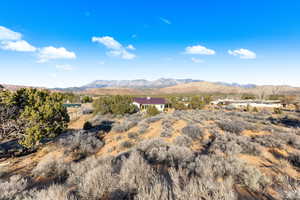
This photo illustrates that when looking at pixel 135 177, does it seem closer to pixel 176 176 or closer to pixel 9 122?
pixel 176 176

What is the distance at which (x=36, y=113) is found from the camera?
1171 centimetres

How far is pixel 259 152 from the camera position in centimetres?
736

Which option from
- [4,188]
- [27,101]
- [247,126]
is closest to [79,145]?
[27,101]

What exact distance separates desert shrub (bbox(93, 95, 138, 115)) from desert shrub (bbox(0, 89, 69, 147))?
19090 millimetres

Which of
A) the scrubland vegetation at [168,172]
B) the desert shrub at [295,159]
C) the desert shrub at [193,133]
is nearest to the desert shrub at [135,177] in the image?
the scrubland vegetation at [168,172]

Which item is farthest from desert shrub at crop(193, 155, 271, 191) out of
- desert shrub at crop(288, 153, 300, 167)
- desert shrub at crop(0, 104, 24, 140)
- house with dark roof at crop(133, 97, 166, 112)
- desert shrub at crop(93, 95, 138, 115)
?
house with dark roof at crop(133, 97, 166, 112)

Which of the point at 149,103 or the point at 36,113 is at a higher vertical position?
the point at 36,113

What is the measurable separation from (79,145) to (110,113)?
75.1 feet

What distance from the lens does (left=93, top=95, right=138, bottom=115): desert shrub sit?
33000 mm

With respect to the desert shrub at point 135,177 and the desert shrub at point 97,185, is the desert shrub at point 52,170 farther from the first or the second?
the desert shrub at point 135,177

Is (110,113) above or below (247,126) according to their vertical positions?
below

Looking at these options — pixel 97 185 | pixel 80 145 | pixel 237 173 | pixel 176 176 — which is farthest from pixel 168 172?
pixel 80 145

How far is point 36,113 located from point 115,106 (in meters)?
21.6

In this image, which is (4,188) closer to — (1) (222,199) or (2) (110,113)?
(1) (222,199)
